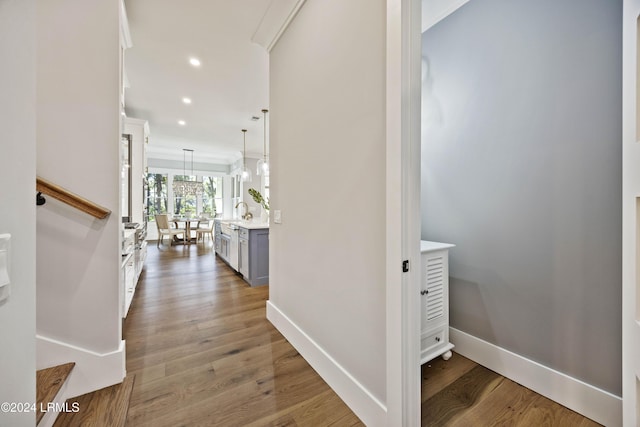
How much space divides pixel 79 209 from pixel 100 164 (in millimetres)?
296

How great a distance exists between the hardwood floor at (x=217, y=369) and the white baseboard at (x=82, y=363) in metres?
0.15

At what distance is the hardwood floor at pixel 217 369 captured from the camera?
4.54 feet

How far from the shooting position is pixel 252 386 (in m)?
Result: 1.60

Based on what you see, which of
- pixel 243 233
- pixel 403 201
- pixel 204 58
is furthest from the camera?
pixel 243 233

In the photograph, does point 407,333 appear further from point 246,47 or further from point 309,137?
point 246,47

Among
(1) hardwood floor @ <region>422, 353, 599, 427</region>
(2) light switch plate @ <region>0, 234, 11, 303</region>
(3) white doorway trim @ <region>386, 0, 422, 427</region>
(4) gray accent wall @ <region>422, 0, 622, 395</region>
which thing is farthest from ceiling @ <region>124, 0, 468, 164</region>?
(1) hardwood floor @ <region>422, 353, 599, 427</region>

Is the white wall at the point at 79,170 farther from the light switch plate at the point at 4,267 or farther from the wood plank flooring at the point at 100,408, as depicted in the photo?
the light switch plate at the point at 4,267

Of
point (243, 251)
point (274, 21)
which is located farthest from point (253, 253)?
point (274, 21)

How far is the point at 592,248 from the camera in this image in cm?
139

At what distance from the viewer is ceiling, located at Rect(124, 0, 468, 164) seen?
218cm

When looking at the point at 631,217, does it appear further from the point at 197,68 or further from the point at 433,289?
the point at 197,68

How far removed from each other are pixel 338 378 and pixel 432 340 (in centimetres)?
70

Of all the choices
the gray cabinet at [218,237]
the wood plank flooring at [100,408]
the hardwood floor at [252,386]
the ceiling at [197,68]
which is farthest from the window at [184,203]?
the wood plank flooring at [100,408]

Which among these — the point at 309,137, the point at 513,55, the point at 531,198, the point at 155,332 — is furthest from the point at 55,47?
the point at 531,198
